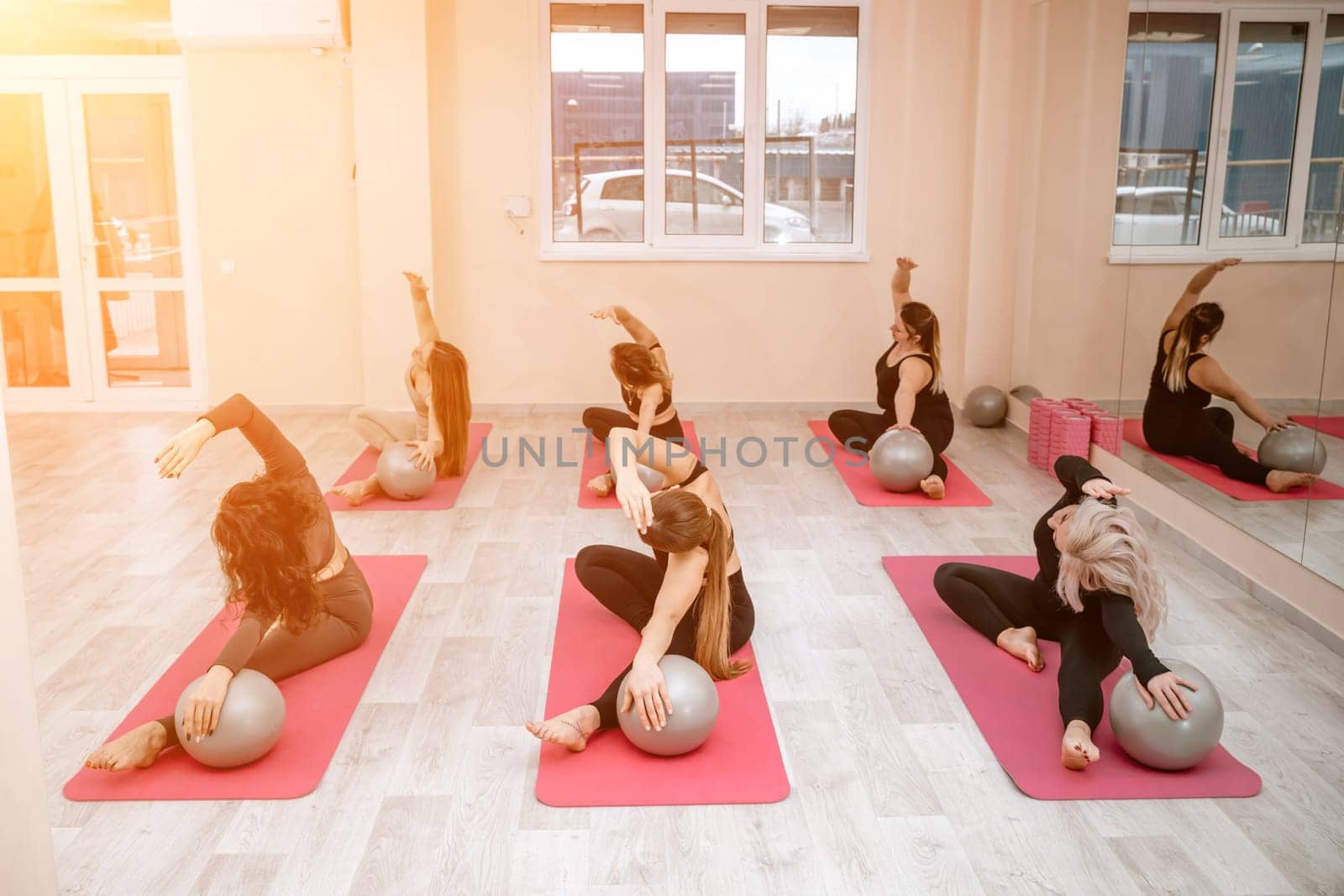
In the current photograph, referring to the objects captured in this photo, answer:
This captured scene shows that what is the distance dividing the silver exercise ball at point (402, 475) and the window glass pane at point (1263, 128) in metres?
3.63

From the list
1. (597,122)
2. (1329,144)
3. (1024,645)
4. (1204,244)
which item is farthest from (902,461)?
(597,122)

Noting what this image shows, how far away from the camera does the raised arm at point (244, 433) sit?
2.92m

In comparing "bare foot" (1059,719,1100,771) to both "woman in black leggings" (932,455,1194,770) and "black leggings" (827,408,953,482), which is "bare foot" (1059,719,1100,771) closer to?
"woman in black leggings" (932,455,1194,770)

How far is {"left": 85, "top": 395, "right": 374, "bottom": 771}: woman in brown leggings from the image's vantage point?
3002 millimetres

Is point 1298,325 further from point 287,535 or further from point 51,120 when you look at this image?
point 51,120

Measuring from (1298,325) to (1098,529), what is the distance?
143 cm

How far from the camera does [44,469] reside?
6.05 metres

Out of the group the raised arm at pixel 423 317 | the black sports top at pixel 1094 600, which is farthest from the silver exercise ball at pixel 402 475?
the black sports top at pixel 1094 600

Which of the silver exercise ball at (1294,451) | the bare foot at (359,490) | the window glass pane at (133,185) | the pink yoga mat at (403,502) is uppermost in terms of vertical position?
the window glass pane at (133,185)

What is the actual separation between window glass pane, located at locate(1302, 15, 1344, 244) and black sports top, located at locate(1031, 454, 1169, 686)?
1.24 metres

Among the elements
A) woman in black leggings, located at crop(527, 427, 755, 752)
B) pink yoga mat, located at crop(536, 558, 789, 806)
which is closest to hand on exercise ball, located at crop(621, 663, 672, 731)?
woman in black leggings, located at crop(527, 427, 755, 752)

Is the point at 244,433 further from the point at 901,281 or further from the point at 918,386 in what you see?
the point at 901,281

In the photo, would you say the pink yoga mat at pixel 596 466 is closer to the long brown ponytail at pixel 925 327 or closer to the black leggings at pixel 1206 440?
the long brown ponytail at pixel 925 327

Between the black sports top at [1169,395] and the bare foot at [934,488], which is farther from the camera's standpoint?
the bare foot at [934,488]
